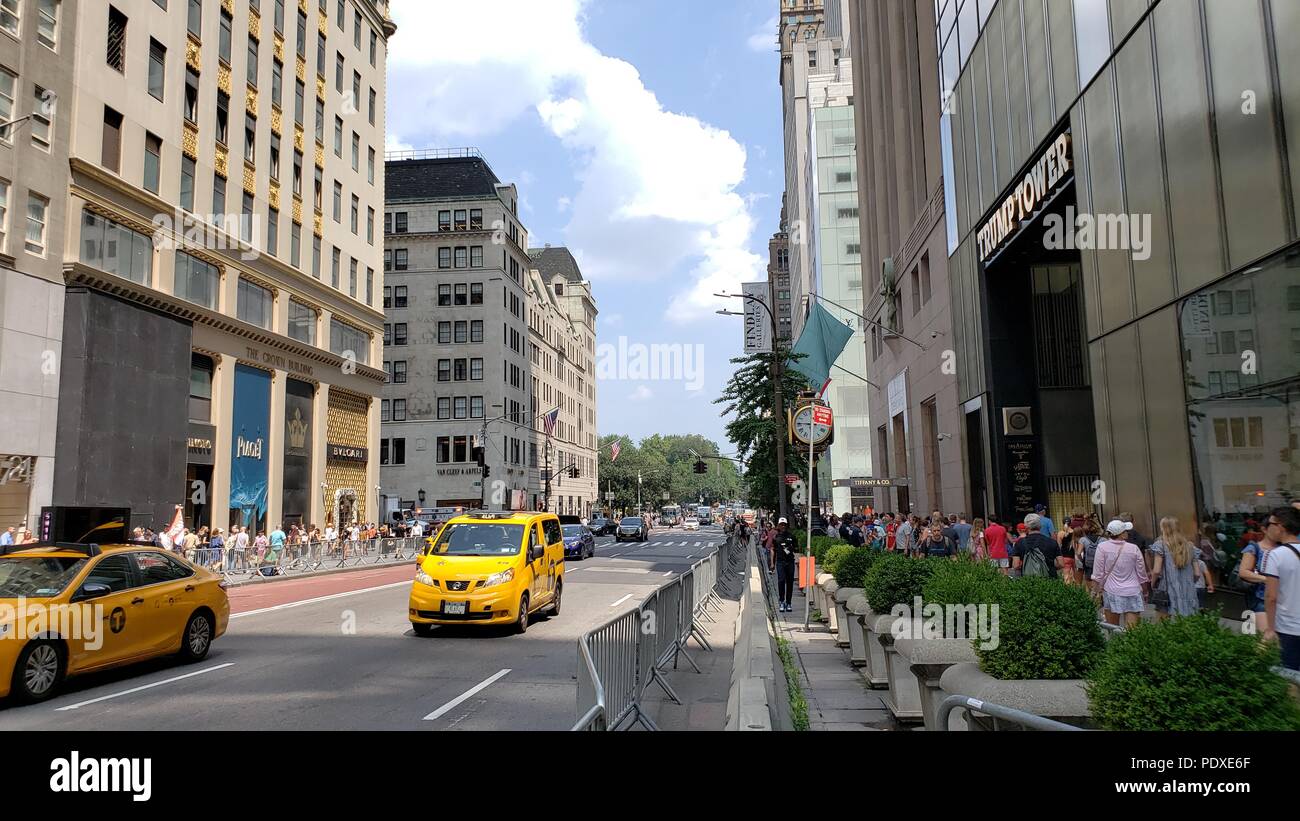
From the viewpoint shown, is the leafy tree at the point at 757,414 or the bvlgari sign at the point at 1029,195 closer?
the bvlgari sign at the point at 1029,195

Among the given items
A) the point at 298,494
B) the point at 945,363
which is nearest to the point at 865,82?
the point at 945,363

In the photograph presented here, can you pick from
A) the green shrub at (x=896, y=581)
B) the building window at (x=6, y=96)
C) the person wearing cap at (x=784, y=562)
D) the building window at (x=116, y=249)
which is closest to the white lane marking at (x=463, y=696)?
the green shrub at (x=896, y=581)

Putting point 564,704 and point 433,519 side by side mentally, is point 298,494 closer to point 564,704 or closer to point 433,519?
point 433,519

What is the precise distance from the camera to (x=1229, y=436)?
12234 mm

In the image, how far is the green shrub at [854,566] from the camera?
12242mm

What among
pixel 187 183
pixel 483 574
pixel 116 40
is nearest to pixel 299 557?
pixel 187 183

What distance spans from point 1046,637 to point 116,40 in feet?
112

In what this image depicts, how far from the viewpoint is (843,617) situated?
42.8 ft

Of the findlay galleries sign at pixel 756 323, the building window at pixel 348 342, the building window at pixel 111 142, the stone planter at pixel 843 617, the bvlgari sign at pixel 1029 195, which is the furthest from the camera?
the building window at pixel 348 342

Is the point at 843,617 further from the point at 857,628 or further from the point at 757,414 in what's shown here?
the point at 757,414

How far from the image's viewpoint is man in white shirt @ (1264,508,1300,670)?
6801mm

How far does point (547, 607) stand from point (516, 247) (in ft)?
213

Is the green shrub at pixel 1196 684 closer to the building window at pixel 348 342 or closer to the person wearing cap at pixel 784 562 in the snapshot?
the person wearing cap at pixel 784 562
